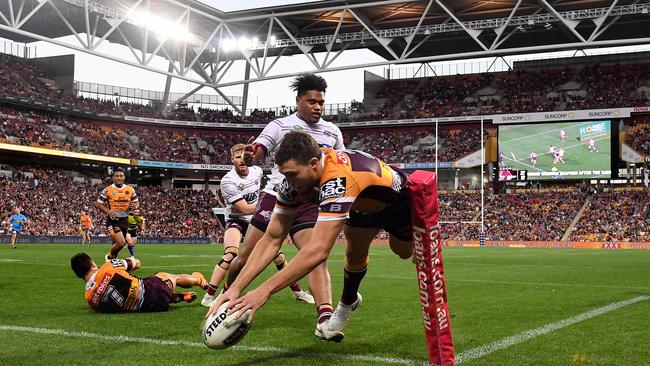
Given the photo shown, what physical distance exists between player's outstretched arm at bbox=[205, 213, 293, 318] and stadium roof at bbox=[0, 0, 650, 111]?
39704mm

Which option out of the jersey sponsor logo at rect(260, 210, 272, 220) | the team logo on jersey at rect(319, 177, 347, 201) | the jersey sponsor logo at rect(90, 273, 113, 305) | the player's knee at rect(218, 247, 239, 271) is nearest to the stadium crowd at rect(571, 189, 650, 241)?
the player's knee at rect(218, 247, 239, 271)

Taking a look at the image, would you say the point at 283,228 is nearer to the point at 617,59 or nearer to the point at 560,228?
the point at 560,228

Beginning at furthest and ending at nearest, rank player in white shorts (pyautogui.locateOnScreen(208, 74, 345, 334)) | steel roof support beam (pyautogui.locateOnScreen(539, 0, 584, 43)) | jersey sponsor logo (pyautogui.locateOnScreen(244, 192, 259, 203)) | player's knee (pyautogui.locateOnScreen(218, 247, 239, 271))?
steel roof support beam (pyautogui.locateOnScreen(539, 0, 584, 43))
jersey sponsor logo (pyautogui.locateOnScreen(244, 192, 259, 203))
player's knee (pyautogui.locateOnScreen(218, 247, 239, 271))
player in white shorts (pyautogui.locateOnScreen(208, 74, 345, 334))

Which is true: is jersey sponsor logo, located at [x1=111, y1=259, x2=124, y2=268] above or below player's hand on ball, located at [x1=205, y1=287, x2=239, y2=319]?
below

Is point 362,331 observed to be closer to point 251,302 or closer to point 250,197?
point 251,302

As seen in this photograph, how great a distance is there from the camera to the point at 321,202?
411 centimetres

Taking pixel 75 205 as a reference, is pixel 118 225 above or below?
below

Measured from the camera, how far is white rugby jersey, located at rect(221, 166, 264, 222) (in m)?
9.72

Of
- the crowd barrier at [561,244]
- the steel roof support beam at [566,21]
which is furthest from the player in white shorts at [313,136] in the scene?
the steel roof support beam at [566,21]

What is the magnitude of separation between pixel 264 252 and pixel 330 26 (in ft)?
168

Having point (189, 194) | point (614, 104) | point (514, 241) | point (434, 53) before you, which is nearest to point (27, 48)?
point (189, 194)

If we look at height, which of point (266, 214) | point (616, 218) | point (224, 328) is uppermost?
point (266, 214)

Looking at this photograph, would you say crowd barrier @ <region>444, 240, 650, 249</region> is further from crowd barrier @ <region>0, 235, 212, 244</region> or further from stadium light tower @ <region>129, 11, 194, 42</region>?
stadium light tower @ <region>129, 11, 194, 42</region>

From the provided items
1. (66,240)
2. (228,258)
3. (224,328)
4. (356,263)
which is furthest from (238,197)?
(66,240)
